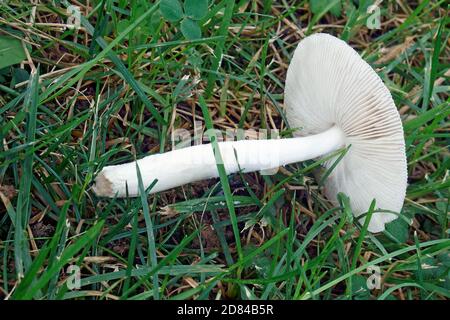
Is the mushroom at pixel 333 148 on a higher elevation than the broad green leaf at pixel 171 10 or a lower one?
lower

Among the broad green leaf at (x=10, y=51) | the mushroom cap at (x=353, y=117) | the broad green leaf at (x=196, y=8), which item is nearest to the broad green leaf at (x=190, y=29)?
the broad green leaf at (x=196, y=8)

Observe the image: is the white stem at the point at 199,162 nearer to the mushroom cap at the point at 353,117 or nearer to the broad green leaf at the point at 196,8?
the mushroom cap at the point at 353,117

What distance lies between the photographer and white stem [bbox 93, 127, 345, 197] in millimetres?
1863

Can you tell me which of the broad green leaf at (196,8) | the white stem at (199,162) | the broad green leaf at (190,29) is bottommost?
the white stem at (199,162)

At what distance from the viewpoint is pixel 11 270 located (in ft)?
5.79

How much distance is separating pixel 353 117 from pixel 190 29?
2.11 feet

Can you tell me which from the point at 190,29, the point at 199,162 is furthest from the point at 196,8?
the point at 199,162

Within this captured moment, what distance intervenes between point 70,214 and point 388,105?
1.09 m

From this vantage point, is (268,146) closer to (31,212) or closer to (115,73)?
(115,73)

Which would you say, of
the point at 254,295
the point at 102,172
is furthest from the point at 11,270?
the point at 254,295

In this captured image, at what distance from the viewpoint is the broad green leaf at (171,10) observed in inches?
78.3

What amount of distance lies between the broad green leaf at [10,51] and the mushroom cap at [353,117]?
98 cm

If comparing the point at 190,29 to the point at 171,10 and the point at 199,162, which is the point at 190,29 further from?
the point at 199,162
